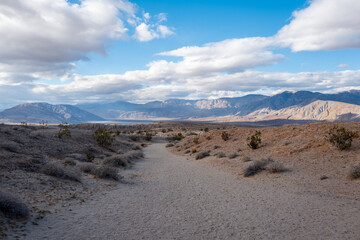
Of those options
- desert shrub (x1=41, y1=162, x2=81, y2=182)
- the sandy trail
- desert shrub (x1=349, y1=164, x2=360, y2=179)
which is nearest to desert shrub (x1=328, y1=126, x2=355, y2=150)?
desert shrub (x1=349, y1=164, x2=360, y2=179)

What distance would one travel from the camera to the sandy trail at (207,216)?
685 cm

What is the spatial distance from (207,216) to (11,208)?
592 cm

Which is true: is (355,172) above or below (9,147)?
below

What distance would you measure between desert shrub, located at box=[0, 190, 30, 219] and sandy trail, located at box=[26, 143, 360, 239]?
0.65 m

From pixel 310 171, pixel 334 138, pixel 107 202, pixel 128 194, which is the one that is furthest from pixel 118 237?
pixel 334 138

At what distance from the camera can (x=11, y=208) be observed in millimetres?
6922

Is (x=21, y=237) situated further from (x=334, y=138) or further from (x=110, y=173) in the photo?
(x=334, y=138)

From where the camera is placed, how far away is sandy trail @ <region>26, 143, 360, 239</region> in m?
6.85

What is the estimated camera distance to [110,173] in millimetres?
14031

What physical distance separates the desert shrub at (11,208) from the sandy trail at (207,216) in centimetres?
65

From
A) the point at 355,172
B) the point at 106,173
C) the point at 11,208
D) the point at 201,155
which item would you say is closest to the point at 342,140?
the point at 355,172

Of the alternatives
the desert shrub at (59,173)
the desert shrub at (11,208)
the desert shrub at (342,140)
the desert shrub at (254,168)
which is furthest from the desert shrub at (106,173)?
the desert shrub at (342,140)

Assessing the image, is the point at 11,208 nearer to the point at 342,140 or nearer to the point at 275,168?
the point at 275,168

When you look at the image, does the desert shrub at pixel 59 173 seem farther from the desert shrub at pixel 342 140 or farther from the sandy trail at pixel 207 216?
the desert shrub at pixel 342 140
